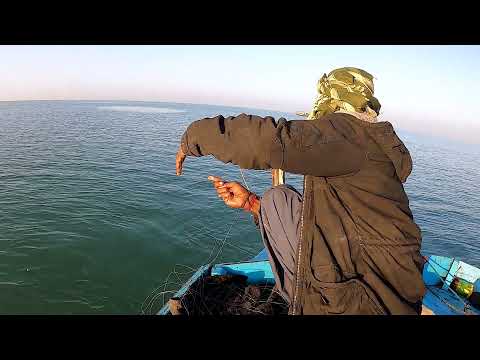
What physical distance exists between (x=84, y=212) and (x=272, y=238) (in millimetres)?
11436

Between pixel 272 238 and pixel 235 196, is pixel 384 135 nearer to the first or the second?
pixel 272 238

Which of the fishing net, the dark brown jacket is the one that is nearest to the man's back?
the dark brown jacket

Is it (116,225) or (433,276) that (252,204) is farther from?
(116,225)

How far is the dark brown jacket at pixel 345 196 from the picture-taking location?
194 centimetres

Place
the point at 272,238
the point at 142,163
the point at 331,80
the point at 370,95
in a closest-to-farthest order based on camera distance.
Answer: the point at 370,95 < the point at 331,80 < the point at 272,238 < the point at 142,163

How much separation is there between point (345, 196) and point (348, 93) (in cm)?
88

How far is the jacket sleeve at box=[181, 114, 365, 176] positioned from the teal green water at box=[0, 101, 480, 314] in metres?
6.56

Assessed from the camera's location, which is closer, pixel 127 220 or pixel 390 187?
pixel 390 187

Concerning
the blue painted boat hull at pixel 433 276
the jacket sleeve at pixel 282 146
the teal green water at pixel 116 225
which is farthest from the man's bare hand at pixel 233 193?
the teal green water at pixel 116 225

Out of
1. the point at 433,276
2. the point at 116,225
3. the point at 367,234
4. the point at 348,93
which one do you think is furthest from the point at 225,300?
the point at 116,225

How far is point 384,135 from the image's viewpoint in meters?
2.13

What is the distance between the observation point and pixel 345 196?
6.90 ft
